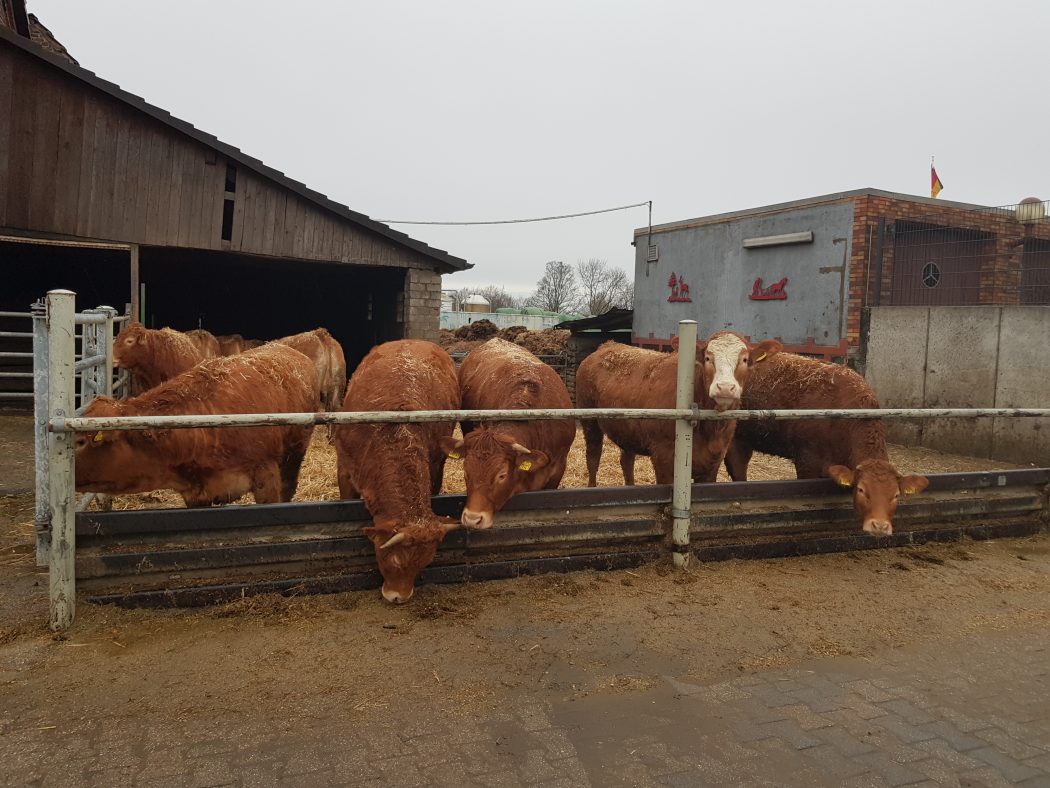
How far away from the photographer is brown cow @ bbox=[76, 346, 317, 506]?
404cm

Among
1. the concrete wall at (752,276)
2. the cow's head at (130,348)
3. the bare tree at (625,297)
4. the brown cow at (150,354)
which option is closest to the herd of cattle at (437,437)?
the brown cow at (150,354)

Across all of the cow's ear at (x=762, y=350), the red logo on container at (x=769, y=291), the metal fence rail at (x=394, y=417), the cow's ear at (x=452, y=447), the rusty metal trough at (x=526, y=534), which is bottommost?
the rusty metal trough at (x=526, y=534)

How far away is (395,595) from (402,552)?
23 cm

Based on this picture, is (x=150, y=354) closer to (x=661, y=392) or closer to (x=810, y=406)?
(x=661, y=392)

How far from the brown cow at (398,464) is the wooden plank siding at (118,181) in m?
8.52

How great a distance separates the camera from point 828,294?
1462cm

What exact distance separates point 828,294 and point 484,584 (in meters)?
12.7

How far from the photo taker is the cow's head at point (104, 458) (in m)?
3.95

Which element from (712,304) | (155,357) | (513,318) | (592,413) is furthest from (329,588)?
(513,318)

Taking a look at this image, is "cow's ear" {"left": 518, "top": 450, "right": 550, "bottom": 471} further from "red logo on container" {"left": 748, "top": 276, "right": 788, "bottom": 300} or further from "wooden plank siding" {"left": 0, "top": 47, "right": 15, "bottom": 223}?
"red logo on container" {"left": 748, "top": 276, "right": 788, "bottom": 300}

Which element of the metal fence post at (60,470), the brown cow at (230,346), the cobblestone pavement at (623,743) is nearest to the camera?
the cobblestone pavement at (623,743)

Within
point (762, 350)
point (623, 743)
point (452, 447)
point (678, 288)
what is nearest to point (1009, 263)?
point (678, 288)

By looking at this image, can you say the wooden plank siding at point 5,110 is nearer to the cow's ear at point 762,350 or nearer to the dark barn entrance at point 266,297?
the dark barn entrance at point 266,297

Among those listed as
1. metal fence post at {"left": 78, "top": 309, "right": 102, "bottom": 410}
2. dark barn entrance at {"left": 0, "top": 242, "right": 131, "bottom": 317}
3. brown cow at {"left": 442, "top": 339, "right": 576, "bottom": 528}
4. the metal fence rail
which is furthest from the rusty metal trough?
dark barn entrance at {"left": 0, "top": 242, "right": 131, "bottom": 317}
